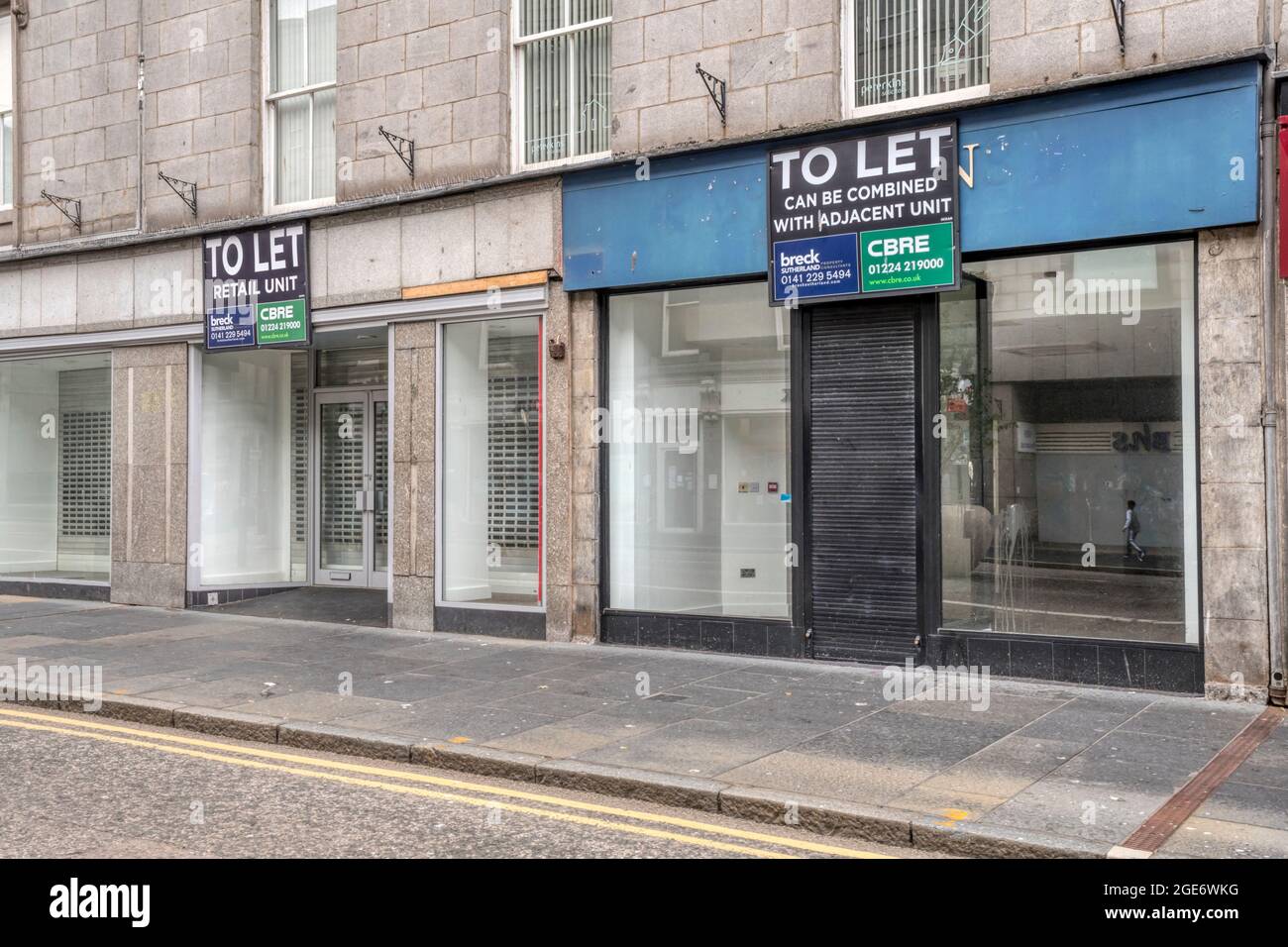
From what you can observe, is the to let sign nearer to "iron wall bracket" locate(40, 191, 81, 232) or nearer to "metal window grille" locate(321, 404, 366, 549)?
"metal window grille" locate(321, 404, 366, 549)

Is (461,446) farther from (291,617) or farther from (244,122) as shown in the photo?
(244,122)

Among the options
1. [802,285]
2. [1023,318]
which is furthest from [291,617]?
[1023,318]

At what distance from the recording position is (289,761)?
7633mm

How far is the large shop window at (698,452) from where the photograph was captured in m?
11.1

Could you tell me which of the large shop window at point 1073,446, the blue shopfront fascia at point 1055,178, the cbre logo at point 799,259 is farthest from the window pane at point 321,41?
the large shop window at point 1073,446

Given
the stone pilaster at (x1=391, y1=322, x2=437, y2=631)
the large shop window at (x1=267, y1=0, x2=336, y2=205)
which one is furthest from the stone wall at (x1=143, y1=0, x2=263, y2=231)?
the stone pilaster at (x1=391, y1=322, x2=437, y2=631)

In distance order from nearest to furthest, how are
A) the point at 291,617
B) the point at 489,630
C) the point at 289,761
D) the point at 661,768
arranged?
the point at 661,768 → the point at 289,761 → the point at 489,630 → the point at 291,617

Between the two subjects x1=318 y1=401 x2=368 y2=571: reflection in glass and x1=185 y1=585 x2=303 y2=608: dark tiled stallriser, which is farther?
x1=318 y1=401 x2=368 y2=571: reflection in glass

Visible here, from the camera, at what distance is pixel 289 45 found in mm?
14211

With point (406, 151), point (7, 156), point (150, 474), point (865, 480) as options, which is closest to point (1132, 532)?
point (865, 480)

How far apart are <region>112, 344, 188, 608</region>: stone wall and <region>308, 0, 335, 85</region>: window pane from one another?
3.78m

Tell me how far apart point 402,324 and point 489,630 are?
3.51m

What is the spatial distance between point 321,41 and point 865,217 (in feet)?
24.4

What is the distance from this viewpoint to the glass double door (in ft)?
51.0
